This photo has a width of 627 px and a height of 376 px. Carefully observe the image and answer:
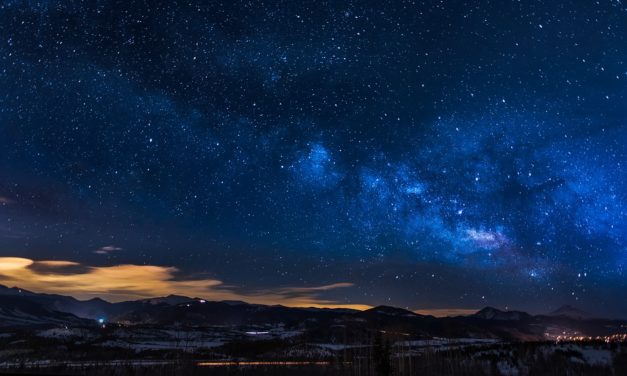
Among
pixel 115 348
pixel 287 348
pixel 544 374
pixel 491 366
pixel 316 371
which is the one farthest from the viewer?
pixel 287 348

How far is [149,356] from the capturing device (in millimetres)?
115312

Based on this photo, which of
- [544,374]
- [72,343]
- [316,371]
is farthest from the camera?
[72,343]

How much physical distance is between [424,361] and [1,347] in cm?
10655

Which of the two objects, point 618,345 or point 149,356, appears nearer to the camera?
point 618,345

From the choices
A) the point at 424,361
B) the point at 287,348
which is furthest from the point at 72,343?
the point at 424,361

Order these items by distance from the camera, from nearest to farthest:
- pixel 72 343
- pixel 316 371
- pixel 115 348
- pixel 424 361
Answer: pixel 316 371 → pixel 424 361 → pixel 115 348 → pixel 72 343

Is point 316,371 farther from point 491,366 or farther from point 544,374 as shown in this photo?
point 544,374

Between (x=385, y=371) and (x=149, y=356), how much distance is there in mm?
80300

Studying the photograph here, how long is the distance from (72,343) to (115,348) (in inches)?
702

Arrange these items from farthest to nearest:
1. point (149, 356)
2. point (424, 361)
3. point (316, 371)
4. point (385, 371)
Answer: point (149, 356) < point (424, 361) < point (316, 371) < point (385, 371)

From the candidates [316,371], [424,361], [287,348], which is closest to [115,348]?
[287,348]

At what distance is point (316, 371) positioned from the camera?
273 ft

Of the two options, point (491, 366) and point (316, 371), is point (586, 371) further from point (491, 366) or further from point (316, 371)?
point (316, 371)

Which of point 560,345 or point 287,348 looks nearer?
point 560,345
